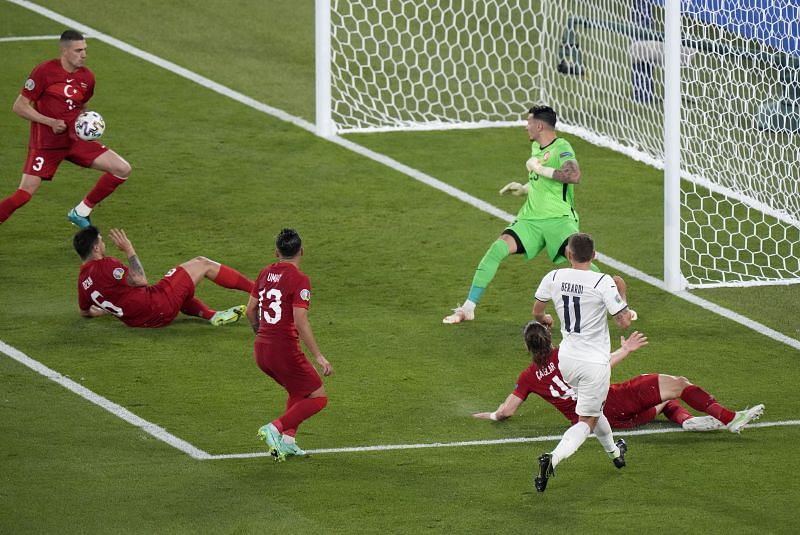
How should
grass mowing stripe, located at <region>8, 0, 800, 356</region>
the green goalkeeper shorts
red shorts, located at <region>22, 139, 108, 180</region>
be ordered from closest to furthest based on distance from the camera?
1. the green goalkeeper shorts
2. grass mowing stripe, located at <region>8, 0, 800, 356</region>
3. red shorts, located at <region>22, 139, 108, 180</region>

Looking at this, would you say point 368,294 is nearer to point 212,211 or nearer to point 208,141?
point 212,211

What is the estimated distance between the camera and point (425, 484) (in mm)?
9562

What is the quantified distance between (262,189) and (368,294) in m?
3.18

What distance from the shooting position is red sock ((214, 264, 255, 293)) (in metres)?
12.8

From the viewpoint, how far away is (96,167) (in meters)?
14.6

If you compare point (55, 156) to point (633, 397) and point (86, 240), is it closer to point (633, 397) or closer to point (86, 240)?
point (86, 240)

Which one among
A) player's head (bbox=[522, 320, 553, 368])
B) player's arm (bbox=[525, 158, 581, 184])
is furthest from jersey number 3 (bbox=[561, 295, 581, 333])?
player's arm (bbox=[525, 158, 581, 184])

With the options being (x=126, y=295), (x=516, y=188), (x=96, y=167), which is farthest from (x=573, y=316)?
(x=96, y=167)

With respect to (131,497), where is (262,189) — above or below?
above

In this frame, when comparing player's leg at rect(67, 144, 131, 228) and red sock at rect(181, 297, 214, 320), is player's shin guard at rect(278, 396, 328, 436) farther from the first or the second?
player's leg at rect(67, 144, 131, 228)

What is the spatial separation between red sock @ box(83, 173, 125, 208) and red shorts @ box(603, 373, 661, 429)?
5.85m

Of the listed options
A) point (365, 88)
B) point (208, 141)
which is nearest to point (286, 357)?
point (208, 141)

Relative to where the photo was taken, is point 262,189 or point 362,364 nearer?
point 362,364

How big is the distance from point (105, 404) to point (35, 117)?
3.97 meters
